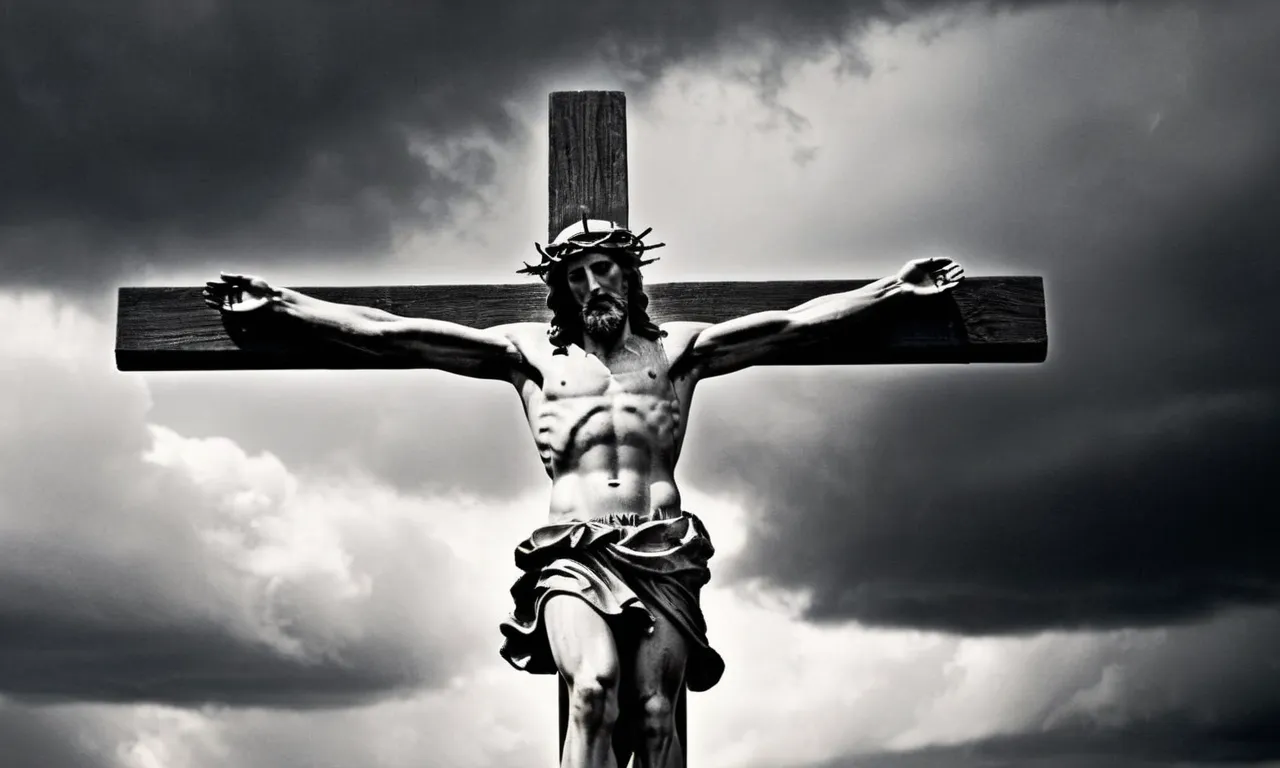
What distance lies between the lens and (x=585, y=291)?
9.18 m

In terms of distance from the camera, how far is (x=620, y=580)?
27.9ft

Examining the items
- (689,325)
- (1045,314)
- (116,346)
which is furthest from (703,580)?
(116,346)

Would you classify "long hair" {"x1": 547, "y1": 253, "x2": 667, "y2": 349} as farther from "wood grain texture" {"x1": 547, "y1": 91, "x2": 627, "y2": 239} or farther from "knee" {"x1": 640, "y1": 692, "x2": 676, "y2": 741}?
"knee" {"x1": 640, "y1": 692, "x2": 676, "y2": 741}

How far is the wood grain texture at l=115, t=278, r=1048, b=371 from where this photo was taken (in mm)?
9648

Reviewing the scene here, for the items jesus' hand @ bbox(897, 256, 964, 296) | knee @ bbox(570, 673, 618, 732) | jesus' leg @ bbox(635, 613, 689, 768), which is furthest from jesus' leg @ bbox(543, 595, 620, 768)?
jesus' hand @ bbox(897, 256, 964, 296)

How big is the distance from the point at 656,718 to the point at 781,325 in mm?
1932

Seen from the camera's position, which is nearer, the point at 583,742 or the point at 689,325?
the point at 583,742

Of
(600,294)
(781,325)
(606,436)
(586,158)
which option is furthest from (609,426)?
(586,158)

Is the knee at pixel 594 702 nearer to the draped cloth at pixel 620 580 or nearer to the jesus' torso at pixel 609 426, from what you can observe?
the draped cloth at pixel 620 580

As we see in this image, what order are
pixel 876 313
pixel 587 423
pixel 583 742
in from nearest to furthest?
1. pixel 583 742
2. pixel 587 423
3. pixel 876 313

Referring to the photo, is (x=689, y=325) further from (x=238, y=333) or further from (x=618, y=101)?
(x=238, y=333)

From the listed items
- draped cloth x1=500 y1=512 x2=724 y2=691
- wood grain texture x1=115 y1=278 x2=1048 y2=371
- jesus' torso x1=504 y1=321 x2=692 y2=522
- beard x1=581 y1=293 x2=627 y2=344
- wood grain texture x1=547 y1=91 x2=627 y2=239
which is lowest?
draped cloth x1=500 y1=512 x2=724 y2=691

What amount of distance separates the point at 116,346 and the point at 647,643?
2833 millimetres

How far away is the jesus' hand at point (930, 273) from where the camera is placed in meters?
9.70
